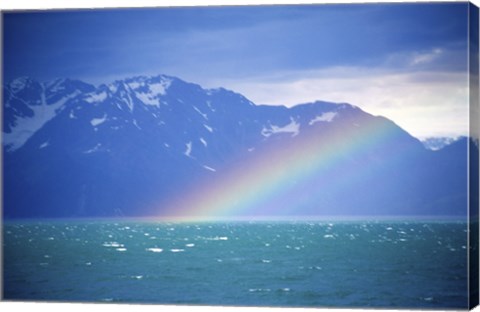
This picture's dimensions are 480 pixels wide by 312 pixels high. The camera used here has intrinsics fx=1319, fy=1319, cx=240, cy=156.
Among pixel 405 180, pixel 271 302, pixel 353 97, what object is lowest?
pixel 271 302

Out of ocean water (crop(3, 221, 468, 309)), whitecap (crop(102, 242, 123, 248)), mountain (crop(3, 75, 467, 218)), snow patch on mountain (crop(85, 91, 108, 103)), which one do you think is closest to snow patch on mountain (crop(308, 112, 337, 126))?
mountain (crop(3, 75, 467, 218))

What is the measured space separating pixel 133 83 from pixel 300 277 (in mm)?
2831

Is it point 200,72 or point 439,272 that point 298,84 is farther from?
point 439,272

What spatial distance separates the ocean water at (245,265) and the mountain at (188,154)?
0.31 metres

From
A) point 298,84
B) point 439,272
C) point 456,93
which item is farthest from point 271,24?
point 439,272

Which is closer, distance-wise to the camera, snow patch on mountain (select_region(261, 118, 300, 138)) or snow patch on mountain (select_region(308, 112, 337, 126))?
snow patch on mountain (select_region(308, 112, 337, 126))

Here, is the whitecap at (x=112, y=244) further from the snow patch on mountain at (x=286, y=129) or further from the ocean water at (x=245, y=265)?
the snow patch on mountain at (x=286, y=129)

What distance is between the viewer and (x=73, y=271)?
48.8 feet

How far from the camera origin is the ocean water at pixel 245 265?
14.0 m

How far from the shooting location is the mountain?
14938 mm

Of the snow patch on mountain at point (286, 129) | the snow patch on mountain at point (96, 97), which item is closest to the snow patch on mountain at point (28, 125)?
the snow patch on mountain at point (96, 97)

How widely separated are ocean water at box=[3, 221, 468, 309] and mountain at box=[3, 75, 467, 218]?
308mm

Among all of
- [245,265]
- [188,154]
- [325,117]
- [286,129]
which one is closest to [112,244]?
[188,154]

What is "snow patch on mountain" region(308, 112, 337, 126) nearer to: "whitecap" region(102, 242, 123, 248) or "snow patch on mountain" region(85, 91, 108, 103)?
"snow patch on mountain" region(85, 91, 108, 103)
